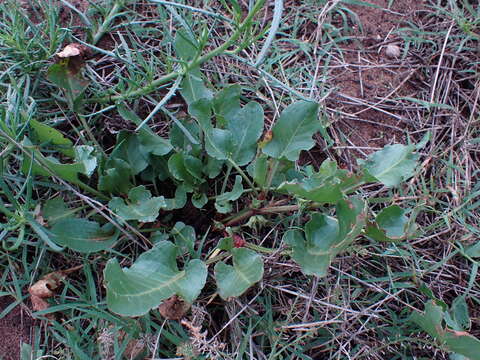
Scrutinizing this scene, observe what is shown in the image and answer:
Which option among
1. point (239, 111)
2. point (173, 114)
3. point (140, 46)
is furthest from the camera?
point (140, 46)

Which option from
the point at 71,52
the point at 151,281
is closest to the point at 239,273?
the point at 151,281

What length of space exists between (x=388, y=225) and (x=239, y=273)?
0.44 meters

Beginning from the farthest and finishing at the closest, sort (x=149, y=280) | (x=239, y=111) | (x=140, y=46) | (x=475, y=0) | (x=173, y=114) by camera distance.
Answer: (x=475, y=0), (x=140, y=46), (x=173, y=114), (x=239, y=111), (x=149, y=280)

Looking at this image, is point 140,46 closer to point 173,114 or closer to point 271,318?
point 173,114

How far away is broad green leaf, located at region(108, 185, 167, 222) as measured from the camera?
1.40 meters

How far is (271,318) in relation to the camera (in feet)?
4.68

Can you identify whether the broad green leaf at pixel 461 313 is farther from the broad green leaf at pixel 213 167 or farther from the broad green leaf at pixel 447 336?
the broad green leaf at pixel 213 167

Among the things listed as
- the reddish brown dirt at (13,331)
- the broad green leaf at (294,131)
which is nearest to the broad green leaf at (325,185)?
the broad green leaf at (294,131)

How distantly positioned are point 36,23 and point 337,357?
152 centimetres

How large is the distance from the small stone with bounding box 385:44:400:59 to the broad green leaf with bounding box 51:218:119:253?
1256 millimetres

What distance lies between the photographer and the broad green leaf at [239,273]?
4.21 feet

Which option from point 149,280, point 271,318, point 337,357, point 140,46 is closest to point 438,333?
point 337,357

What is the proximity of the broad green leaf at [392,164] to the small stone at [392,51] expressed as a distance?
2.08 feet

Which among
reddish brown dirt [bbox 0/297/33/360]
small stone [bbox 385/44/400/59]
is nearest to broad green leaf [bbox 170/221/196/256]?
reddish brown dirt [bbox 0/297/33/360]
